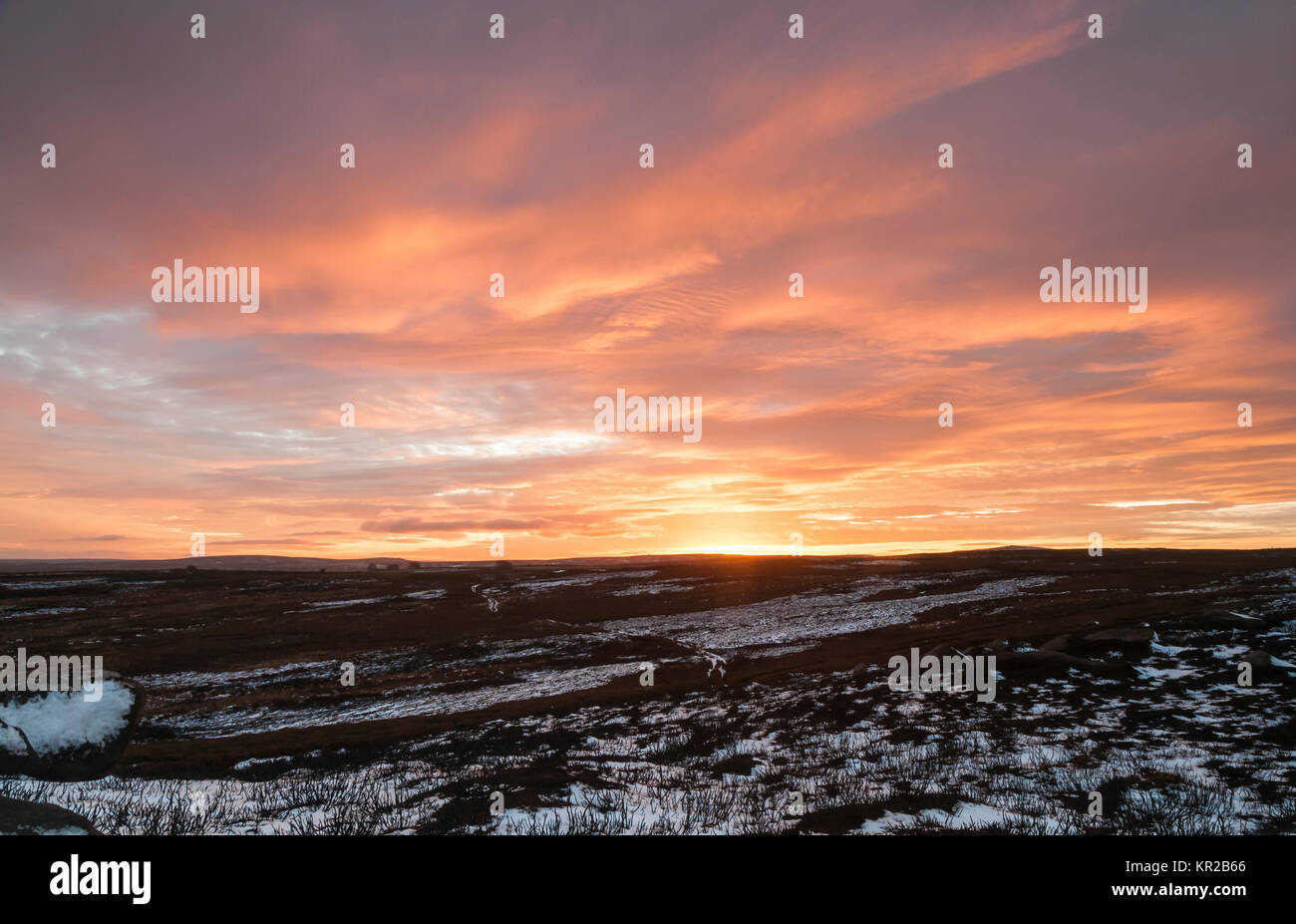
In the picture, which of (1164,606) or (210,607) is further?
(210,607)

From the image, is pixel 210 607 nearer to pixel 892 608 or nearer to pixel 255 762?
pixel 255 762

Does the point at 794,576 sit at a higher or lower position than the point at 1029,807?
lower
